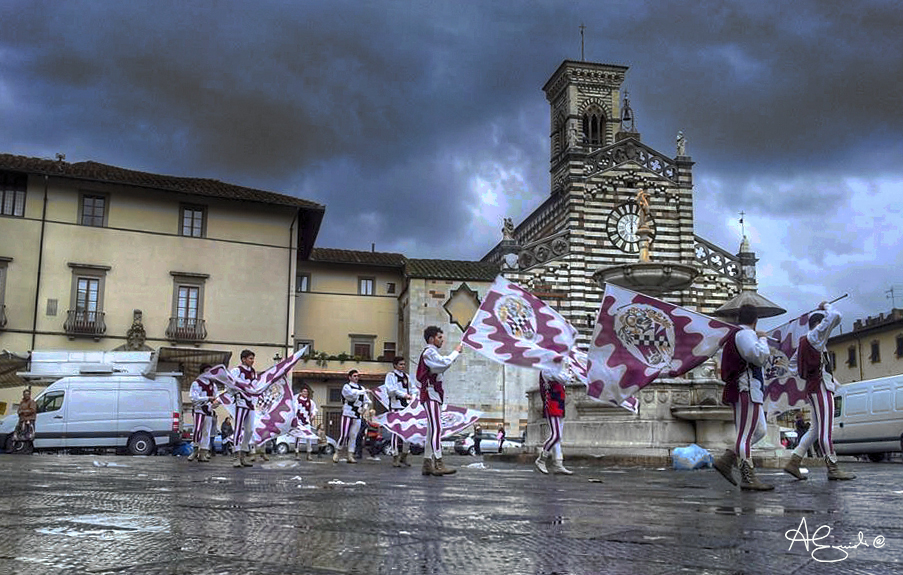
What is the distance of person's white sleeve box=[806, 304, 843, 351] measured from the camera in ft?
31.2

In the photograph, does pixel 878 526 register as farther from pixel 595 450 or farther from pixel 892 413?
pixel 892 413

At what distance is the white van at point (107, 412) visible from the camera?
23609 mm

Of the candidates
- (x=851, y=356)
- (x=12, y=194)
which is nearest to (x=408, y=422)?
(x=12, y=194)

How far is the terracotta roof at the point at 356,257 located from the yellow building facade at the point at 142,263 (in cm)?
429

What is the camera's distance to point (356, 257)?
42.8 meters

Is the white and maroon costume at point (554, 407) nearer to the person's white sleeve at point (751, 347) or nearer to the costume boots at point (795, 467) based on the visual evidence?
the costume boots at point (795, 467)

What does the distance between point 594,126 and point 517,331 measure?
44155 millimetres

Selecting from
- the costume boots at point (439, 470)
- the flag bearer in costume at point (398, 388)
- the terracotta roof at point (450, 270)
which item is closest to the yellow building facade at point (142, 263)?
the terracotta roof at point (450, 270)

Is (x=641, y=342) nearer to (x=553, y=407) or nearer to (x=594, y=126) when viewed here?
(x=553, y=407)

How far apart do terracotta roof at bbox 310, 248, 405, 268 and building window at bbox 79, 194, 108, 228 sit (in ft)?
33.2

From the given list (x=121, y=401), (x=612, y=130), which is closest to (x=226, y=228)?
(x=121, y=401)

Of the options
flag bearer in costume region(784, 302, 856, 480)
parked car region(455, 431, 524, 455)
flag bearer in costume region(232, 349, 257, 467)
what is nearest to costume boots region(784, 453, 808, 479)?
flag bearer in costume region(784, 302, 856, 480)

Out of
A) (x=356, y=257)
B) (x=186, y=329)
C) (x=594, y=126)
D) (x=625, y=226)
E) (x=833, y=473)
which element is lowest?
(x=833, y=473)

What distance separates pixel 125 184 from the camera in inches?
1352
